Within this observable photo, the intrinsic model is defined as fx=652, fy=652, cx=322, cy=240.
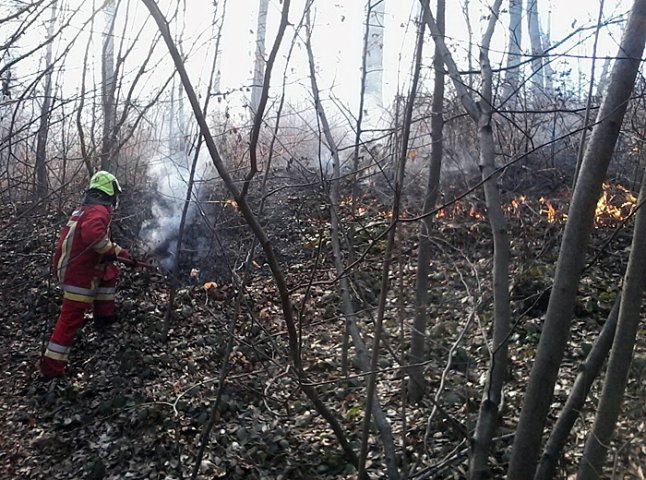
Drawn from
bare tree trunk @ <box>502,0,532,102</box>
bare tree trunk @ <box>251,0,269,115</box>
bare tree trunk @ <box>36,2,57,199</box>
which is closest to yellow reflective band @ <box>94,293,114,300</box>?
A: bare tree trunk @ <box>36,2,57,199</box>

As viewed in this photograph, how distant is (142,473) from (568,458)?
122 inches

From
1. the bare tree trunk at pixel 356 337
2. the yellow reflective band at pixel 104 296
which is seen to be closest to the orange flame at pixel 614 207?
the bare tree trunk at pixel 356 337

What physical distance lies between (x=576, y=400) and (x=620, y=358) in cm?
26

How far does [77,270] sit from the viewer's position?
6379mm

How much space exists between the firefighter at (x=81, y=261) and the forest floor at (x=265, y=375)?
12.4 inches

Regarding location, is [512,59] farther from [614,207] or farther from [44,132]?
[44,132]

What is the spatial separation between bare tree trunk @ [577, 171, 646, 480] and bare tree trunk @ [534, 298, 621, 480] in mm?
66

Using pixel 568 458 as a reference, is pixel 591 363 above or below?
above

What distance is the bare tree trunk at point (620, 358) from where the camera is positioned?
275cm

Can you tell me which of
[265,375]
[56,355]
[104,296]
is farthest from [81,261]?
[265,375]

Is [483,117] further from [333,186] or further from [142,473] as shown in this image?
[142,473]

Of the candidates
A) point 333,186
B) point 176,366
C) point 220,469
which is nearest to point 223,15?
point 333,186

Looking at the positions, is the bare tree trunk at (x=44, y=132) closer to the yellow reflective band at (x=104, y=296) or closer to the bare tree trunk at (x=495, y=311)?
the yellow reflective band at (x=104, y=296)

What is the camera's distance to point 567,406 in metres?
2.88
